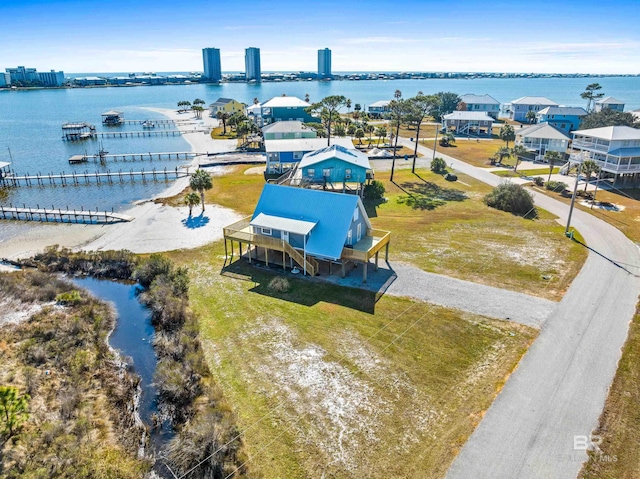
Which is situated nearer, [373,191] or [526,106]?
[373,191]

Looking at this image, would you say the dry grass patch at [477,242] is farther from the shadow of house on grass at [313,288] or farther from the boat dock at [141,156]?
the boat dock at [141,156]

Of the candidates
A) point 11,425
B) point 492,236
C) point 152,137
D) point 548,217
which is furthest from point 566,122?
point 11,425

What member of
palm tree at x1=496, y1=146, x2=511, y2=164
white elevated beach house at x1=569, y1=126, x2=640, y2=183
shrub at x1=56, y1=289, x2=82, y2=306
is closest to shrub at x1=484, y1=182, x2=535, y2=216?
white elevated beach house at x1=569, y1=126, x2=640, y2=183

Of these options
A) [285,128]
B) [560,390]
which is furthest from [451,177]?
[560,390]

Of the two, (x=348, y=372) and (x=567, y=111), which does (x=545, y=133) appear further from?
(x=348, y=372)

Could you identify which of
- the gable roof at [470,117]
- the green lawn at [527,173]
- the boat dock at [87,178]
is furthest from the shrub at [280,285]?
the gable roof at [470,117]
